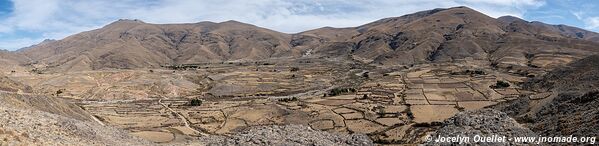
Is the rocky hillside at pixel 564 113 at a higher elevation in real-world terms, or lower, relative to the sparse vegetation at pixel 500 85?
higher

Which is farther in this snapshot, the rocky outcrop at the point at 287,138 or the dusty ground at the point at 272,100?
the dusty ground at the point at 272,100

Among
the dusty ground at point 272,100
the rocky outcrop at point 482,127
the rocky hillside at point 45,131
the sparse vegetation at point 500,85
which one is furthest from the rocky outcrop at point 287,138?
the sparse vegetation at point 500,85

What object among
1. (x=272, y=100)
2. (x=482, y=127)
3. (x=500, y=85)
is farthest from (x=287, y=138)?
(x=500, y=85)

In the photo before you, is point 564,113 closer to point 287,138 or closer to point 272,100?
point 287,138

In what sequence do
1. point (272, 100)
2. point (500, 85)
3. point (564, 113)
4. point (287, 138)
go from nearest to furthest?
point (287, 138) < point (564, 113) < point (272, 100) < point (500, 85)

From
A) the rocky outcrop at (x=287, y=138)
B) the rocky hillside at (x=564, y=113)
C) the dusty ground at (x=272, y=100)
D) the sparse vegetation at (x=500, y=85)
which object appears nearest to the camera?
the rocky hillside at (x=564, y=113)

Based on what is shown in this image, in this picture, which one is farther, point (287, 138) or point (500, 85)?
point (500, 85)

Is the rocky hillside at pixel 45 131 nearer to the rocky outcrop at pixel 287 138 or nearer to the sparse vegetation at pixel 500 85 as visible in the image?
the rocky outcrop at pixel 287 138

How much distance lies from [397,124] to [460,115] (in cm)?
4202

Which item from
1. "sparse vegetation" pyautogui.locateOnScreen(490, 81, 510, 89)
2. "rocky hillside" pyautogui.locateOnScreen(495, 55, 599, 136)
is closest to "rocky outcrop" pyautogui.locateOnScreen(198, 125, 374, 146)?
"rocky hillside" pyautogui.locateOnScreen(495, 55, 599, 136)

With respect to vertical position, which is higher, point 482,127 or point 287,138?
point 482,127

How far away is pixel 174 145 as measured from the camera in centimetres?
5809

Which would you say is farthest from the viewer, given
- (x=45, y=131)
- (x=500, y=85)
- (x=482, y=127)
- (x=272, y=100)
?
(x=500, y=85)

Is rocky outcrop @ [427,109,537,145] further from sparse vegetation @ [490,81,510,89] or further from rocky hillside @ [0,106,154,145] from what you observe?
sparse vegetation @ [490,81,510,89]
